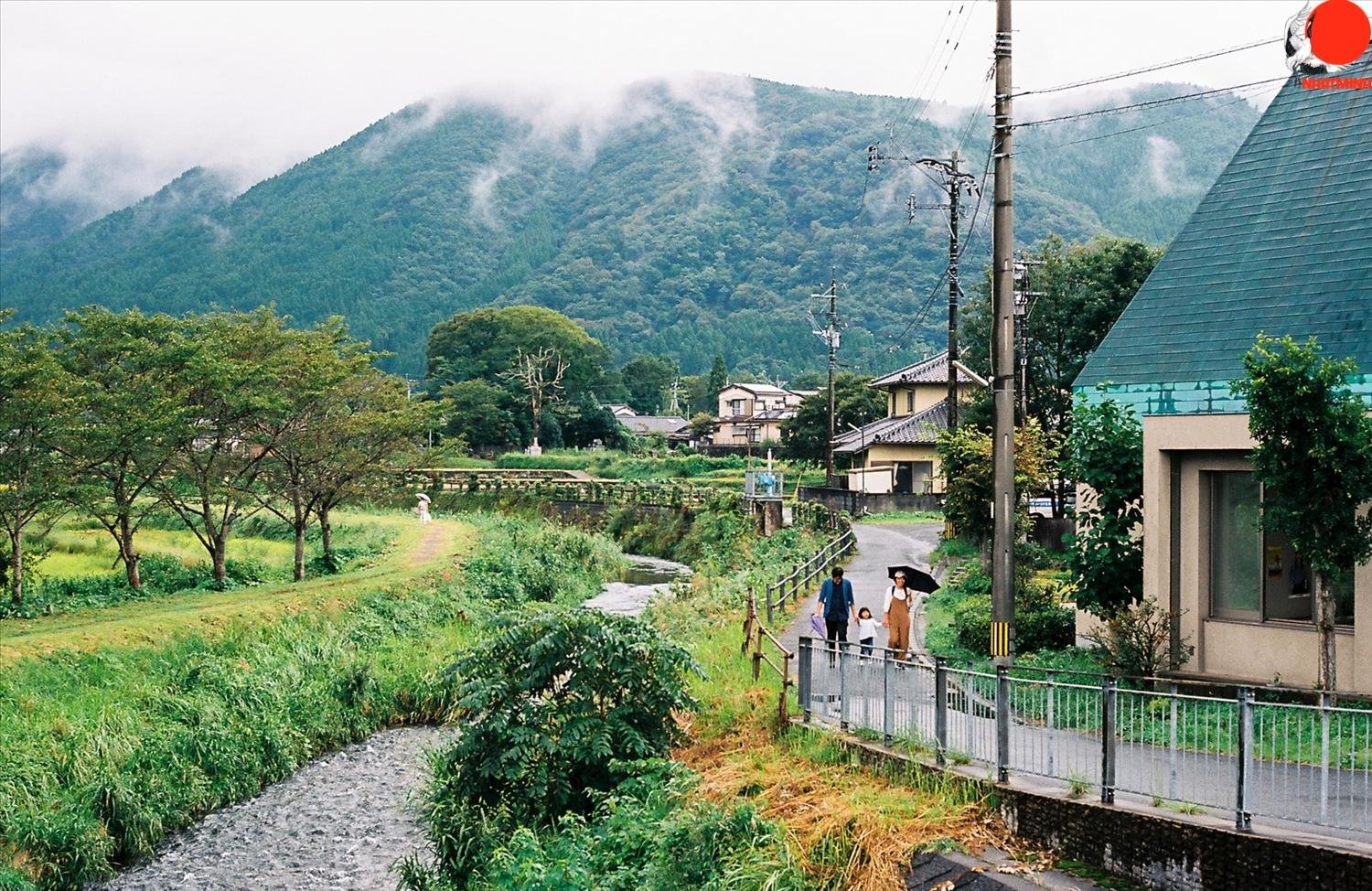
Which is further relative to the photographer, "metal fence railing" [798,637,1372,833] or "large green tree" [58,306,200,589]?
"large green tree" [58,306,200,589]

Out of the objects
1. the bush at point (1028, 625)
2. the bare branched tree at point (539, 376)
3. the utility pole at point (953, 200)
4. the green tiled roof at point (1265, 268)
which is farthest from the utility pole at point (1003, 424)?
the bare branched tree at point (539, 376)

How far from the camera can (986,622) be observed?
19453mm

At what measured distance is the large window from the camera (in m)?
15.3

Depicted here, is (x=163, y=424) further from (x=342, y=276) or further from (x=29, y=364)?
(x=342, y=276)

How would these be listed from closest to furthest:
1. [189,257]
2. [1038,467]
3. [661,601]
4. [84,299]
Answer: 1. [1038,467]
2. [661,601]
3. [84,299]
4. [189,257]

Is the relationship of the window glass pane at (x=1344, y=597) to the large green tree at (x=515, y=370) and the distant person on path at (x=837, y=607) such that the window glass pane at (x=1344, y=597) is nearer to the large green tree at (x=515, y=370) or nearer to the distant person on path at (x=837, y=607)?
the distant person on path at (x=837, y=607)

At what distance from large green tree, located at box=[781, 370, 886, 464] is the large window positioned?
54.9 metres

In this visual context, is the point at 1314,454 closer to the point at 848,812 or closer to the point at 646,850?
the point at 848,812

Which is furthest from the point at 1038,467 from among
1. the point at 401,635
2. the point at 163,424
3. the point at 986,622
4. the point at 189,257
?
the point at 189,257

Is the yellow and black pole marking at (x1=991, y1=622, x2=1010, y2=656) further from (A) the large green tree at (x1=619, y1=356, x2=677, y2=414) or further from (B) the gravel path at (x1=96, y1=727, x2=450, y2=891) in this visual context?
(A) the large green tree at (x1=619, y1=356, x2=677, y2=414)

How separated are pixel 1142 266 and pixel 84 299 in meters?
161

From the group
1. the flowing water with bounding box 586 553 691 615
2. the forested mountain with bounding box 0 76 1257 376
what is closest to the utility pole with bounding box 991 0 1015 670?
the flowing water with bounding box 586 553 691 615

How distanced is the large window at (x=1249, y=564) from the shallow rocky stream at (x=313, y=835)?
1050 cm

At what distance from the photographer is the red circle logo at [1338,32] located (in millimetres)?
15602
